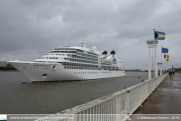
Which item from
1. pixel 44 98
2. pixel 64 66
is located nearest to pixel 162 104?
pixel 44 98

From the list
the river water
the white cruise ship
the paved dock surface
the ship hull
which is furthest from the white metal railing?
the white cruise ship

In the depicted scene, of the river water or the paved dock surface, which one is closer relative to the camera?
the paved dock surface

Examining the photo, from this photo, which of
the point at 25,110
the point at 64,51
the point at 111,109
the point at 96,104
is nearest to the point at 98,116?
the point at 96,104

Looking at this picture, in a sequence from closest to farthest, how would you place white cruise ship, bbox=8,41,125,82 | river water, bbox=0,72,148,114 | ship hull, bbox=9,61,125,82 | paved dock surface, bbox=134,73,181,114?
paved dock surface, bbox=134,73,181,114 < river water, bbox=0,72,148,114 < ship hull, bbox=9,61,125,82 < white cruise ship, bbox=8,41,125,82

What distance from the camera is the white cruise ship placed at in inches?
1120

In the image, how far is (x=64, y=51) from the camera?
121ft

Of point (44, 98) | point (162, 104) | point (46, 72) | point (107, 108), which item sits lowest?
point (44, 98)

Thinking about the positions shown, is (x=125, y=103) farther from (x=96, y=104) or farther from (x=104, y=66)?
(x=104, y=66)

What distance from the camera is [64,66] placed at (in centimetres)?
3303

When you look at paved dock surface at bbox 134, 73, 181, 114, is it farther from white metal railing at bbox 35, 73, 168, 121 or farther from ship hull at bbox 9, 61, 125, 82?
ship hull at bbox 9, 61, 125, 82

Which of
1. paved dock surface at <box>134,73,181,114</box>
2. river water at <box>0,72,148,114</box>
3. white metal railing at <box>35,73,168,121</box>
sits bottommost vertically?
river water at <box>0,72,148,114</box>

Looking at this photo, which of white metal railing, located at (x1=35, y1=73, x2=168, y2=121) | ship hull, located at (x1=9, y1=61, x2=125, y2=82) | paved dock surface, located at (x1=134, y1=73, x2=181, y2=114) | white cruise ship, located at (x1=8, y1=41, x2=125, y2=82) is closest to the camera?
white metal railing, located at (x1=35, y1=73, x2=168, y2=121)

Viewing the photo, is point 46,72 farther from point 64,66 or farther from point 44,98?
point 44,98

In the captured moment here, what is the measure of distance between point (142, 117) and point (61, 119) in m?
3.36
